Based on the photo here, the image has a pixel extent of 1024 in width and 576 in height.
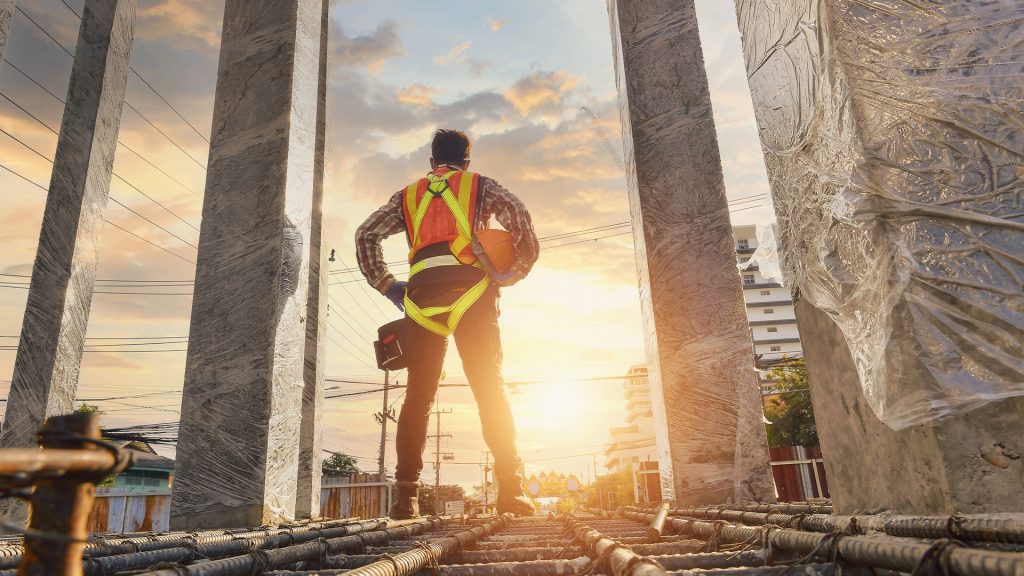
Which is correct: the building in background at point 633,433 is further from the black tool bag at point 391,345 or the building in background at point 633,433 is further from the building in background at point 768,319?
the black tool bag at point 391,345

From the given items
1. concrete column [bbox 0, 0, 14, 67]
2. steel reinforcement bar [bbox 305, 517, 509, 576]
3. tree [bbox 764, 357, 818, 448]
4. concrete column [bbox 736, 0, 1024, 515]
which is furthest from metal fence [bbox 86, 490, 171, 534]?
tree [bbox 764, 357, 818, 448]

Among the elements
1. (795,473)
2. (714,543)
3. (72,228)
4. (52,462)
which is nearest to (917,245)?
(714,543)

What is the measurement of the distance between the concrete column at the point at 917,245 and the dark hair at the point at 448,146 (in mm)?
3420

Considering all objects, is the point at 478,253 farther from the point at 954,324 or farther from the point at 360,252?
the point at 954,324

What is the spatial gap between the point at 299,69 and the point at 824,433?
4.70 metres

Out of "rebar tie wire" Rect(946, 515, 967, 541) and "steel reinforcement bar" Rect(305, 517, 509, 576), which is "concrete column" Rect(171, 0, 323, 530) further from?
"rebar tie wire" Rect(946, 515, 967, 541)

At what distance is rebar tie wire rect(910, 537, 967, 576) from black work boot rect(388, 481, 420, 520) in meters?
3.67

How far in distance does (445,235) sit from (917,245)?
11.1 feet

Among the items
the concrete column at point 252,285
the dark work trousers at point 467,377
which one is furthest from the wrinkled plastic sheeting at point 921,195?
the concrete column at point 252,285

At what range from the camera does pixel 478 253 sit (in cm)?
441

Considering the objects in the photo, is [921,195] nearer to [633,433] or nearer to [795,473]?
[795,473]

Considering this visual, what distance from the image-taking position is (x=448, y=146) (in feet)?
16.4

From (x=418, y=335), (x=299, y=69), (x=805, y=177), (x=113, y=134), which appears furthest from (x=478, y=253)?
(x=113, y=134)

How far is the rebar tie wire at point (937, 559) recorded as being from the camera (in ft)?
3.39
